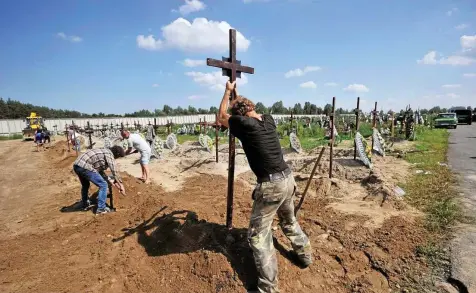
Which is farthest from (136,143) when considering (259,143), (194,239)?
(259,143)

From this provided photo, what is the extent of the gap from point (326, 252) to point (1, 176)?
14.5m

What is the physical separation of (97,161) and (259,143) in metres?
4.42

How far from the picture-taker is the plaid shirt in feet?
19.4

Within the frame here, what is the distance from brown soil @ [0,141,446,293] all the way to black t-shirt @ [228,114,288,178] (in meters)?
1.30

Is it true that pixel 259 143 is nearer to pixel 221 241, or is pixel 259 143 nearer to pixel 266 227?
pixel 266 227

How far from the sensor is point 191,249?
3.84m

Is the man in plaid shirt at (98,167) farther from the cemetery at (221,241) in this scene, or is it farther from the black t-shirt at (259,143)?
the black t-shirt at (259,143)

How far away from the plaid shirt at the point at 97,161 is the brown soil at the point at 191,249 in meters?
1.02

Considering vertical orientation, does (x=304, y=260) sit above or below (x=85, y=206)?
above

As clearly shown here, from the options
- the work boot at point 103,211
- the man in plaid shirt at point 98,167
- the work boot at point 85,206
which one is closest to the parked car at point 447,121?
the man in plaid shirt at point 98,167

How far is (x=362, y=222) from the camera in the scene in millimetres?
4941

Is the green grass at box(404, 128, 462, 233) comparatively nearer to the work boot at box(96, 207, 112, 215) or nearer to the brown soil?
the brown soil

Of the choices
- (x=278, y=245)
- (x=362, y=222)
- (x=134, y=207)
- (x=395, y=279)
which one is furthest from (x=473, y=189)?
(x=134, y=207)

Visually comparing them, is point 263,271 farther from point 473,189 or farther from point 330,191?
point 473,189
